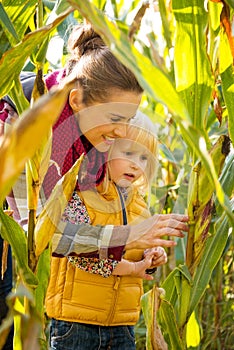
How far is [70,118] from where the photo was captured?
1155mm

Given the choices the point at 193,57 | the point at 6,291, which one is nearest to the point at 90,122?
the point at 193,57

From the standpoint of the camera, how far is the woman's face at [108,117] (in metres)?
1.12

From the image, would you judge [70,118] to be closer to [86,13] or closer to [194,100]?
[194,100]

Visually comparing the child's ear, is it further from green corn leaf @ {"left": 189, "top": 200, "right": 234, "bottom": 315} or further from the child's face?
green corn leaf @ {"left": 189, "top": 200, "right": 234, "bottom": 315}

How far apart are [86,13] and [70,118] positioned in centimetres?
62

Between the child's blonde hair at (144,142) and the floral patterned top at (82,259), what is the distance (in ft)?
0.22

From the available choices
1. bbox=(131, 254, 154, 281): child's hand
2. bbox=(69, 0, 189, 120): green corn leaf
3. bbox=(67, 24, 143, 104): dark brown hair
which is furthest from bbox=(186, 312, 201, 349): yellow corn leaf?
bbox=(69, 0, 189, 120): green corn leaf

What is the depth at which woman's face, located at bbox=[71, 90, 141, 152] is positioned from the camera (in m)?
1.12

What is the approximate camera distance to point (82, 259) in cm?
126

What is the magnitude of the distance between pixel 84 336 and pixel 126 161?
1.13 ft

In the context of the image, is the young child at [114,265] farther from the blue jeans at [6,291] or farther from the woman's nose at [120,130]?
the blue jeans at [6,291]

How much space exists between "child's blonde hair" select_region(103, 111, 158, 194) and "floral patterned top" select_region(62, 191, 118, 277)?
68mm

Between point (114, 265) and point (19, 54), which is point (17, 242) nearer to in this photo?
point (19, 54)

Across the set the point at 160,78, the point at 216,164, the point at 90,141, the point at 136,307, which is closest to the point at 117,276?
the point at 136,307
